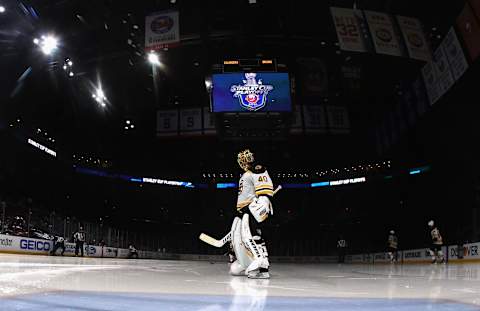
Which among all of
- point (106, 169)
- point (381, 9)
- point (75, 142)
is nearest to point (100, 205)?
point (106, 169)

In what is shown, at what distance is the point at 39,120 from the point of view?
2434cm

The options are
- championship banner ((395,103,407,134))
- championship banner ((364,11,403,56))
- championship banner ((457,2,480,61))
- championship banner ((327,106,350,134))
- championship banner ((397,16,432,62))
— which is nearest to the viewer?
championship banner ((457,2,480,61))

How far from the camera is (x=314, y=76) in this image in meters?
18.5

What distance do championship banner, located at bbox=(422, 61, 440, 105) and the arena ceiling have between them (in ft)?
5.87

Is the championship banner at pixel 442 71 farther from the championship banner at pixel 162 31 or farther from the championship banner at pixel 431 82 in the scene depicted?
the championship banner at pixel 162 31

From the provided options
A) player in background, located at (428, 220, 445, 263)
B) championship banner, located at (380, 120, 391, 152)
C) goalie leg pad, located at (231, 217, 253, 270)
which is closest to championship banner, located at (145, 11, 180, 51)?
→ goalie leg pad, located at (231, 217, 253, 270)

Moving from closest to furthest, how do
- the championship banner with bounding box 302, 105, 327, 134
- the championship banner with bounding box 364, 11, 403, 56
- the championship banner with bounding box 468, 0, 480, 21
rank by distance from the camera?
the championship banner with bounding box 468, 0, 480, 21
the championship banner with bounding box 364, 11, 403, 56
the championship banner with bounding box 302, 105, 327, 134

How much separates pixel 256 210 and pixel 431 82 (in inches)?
423

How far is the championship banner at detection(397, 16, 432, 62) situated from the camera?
11648 millimetres

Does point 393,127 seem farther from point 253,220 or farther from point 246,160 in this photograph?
point 253,220

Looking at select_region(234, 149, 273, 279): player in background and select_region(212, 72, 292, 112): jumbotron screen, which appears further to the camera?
select_region(212, 72, 292, 112): jumbotron screen

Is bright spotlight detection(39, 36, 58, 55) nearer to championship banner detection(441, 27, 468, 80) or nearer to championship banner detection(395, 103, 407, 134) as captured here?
championship banner detection(441, 27, 468, 80)

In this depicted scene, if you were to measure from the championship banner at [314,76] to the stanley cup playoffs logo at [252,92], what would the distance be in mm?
5129

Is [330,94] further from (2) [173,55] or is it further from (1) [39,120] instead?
(1) [39,120]
